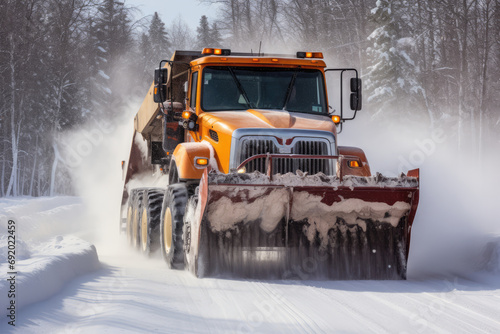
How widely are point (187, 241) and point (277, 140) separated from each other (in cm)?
155

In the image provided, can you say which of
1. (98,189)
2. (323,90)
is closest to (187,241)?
(323,90)

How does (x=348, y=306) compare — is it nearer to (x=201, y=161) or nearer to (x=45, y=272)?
(x=45, y=272)

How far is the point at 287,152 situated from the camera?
23.5 ft

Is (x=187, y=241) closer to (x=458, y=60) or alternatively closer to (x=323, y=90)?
(x=323, y=90)

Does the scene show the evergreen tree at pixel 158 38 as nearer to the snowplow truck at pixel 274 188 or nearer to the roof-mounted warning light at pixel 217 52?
the roof-mounted warning light at pixel 217 52

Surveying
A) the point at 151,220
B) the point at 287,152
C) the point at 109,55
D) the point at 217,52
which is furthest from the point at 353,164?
the point at 109,55

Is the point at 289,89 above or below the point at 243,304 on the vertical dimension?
above

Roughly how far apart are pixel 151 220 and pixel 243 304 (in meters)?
4.31

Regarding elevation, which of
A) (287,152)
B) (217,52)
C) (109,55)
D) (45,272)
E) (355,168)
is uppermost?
(109,55)

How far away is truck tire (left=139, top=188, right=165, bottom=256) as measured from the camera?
9.10 meters

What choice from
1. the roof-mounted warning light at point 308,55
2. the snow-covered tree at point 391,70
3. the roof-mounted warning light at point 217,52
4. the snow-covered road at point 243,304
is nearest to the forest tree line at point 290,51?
the snow-covered tree at point 391,70

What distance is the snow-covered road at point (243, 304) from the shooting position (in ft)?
14.1

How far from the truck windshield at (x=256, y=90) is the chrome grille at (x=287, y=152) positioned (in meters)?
1.11

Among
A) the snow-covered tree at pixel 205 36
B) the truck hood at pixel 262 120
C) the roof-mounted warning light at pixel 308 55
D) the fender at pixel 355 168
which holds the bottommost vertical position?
the fender at pixel 355 168
